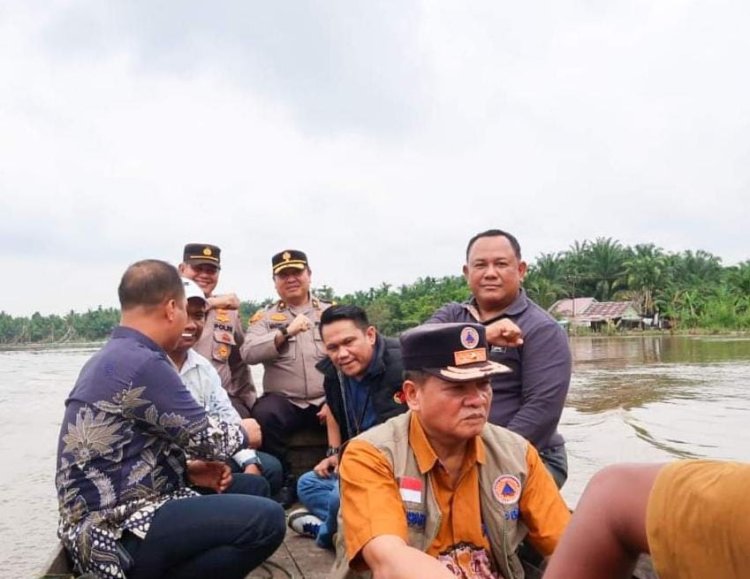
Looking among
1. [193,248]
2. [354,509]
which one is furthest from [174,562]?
[193,248]

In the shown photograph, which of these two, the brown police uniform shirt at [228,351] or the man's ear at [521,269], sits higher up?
the man's ear at [521,269]

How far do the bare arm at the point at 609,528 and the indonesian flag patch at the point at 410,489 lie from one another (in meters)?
0.96

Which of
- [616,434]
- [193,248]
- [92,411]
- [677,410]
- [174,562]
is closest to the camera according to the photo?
[92,411]

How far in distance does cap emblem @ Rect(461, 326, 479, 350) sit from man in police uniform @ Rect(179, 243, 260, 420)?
109 inches

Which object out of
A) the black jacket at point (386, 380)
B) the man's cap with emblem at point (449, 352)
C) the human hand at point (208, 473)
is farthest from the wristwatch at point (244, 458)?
the man's cap with emblem at point (449, 352)

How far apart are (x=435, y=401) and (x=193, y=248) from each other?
10.3 feet

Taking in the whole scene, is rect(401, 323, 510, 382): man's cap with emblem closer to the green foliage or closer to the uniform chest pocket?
the uniform chest pocket

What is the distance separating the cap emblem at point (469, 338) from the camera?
2127mm

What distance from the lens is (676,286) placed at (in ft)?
177

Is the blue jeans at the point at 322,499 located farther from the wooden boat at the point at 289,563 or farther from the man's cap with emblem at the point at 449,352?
→ the man's cap with emblem at the point at 449,352

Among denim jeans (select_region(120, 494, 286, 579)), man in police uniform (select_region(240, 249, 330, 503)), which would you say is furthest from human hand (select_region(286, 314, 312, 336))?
denim jeans (select_region(120, 494, 286, 579))

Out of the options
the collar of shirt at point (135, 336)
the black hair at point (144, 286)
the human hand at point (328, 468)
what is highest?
the black hair at point (144, 286)

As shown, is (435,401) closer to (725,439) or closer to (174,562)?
(174,562)

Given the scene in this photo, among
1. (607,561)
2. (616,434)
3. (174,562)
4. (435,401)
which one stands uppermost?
(435,401)
